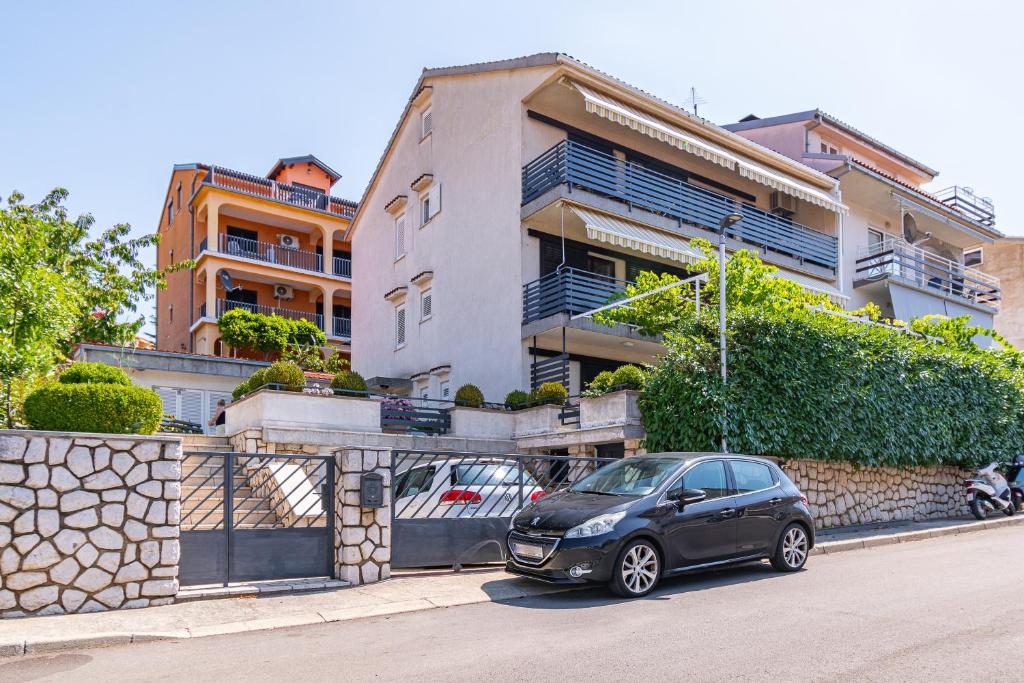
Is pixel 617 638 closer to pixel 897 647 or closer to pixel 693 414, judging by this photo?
pixel 897 647

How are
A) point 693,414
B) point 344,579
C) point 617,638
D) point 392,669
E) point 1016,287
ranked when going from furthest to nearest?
1. point 1016,287
2. point 693,414
3. point 344,579
4. point 617,638
5. point 392,669

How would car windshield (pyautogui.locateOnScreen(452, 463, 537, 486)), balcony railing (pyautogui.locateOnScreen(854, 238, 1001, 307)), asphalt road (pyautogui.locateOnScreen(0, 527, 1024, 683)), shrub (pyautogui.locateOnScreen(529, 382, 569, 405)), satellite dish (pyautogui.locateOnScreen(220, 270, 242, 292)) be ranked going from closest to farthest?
asphalt road (pyautogui.locateOnScreen(0, 527, 1024, 683)), car windshield (pyautogui.locateOnScreen(452, 463, 537, 486)), shrub (pyautogui.locateOnScreen(529, 382, 569, 405)), balcony railing (pyautogui.locateOnScreen(854, 238, 1001, 307)), satellite dish (pyautogui.locateOnScreen(220, 270, 242, 292))

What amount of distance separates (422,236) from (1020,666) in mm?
21613

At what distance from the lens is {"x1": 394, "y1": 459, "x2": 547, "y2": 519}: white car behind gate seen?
35.8 ft

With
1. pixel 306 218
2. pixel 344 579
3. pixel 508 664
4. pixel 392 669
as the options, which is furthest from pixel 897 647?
pixel 306 218

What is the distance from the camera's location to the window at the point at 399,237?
1070 inches

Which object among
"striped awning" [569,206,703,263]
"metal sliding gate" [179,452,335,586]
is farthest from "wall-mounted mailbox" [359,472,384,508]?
"striped awning" [569,206,703,263]

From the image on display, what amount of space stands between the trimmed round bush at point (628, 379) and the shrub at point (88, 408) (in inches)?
333

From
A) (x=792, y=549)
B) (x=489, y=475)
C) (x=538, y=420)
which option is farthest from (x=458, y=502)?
(x=538, y=420)

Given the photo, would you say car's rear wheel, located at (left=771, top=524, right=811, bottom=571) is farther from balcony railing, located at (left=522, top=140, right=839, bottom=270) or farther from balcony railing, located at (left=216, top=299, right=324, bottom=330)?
balcony railing, located at (left=216, top=299, right=324, bottom=330)

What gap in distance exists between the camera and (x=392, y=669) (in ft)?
20.3

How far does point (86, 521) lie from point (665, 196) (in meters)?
17.9

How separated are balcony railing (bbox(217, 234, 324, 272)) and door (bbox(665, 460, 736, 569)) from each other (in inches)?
1200

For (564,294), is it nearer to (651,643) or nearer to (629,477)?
(629,477)
